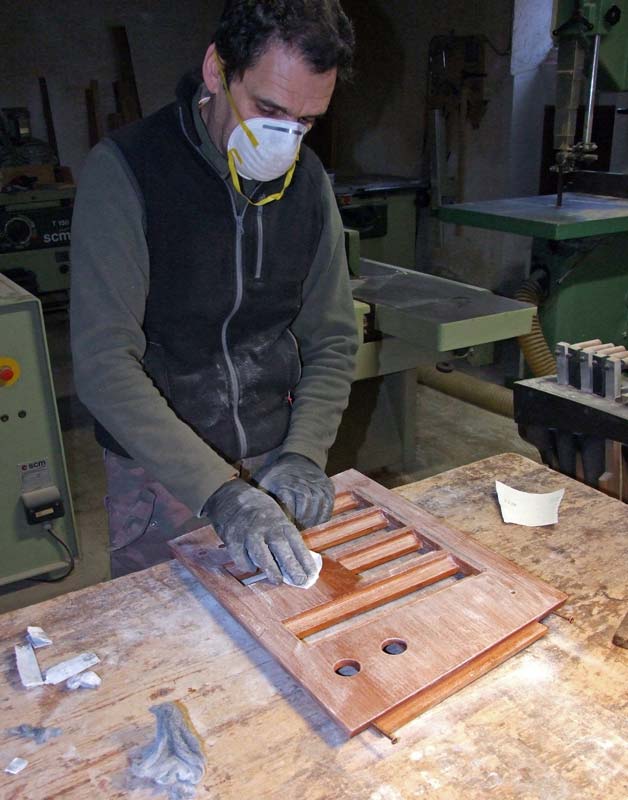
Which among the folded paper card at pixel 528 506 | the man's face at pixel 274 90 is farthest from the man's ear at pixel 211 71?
the folded paper card at pixel 528 506

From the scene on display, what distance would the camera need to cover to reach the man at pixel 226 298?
0.99m

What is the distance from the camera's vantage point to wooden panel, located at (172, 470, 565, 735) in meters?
0.79

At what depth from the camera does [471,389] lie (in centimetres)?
327

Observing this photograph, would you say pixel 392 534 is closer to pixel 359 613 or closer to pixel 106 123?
pixel 359 613

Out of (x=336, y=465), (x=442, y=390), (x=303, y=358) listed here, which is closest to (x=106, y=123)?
(x=442, y=390)

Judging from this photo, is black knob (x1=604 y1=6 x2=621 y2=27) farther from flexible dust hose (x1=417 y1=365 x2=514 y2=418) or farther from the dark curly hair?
the dark curly hair

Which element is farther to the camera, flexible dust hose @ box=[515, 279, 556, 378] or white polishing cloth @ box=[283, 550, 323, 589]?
flexible dust hose @ box=[515, 279, 556, 378]

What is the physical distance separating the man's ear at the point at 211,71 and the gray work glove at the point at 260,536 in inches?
22.4

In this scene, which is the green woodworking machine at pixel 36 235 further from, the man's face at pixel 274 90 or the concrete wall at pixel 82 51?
the man's face at pixel 274 90

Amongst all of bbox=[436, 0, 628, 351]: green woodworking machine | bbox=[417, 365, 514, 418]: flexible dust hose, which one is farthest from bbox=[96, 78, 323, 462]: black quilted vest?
bbox=[417, 365, 514, 418]: flexible dust hose

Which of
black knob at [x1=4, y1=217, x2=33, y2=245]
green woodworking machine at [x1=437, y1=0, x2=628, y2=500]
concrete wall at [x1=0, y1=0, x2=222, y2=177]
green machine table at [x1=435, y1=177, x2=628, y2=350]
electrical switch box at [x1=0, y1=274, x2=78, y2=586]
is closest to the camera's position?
green woodworking machine at [x1=437, y1=0, x2=628, y2=500]

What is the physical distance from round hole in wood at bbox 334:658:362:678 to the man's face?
718 mm

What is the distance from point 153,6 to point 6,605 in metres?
4.16

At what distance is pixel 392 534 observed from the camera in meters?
1.08
